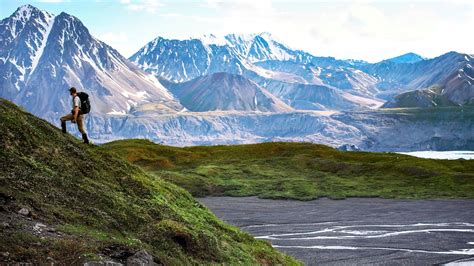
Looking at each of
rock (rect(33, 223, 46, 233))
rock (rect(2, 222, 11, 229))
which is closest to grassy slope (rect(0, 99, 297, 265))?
rock (rect(2, 222, 11, 229))

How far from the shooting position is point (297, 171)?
13288 cm

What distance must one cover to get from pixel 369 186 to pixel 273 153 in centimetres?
4693

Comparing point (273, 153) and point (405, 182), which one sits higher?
point (273, 153)

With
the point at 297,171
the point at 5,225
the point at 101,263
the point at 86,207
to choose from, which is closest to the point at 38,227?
the point at 5,225

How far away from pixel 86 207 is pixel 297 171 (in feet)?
358

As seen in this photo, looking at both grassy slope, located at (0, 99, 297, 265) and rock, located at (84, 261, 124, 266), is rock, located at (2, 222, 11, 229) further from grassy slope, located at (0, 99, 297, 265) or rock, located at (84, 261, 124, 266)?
rock, located at (84, 261, 124, 266)

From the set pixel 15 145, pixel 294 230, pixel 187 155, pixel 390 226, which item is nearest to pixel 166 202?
pixel 15 145

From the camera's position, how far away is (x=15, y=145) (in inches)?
1079

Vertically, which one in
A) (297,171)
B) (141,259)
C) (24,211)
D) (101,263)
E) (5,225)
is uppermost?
(297,171)

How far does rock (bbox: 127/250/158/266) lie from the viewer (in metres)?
21.8

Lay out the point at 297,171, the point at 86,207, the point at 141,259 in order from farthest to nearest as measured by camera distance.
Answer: the point at 297,171 → the point at 86,207 → the point at 141,259

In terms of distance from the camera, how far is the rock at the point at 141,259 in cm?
2181

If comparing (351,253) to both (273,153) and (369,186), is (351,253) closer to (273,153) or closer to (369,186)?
(369,186)

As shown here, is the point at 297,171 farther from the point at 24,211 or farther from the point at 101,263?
the point at 101,263
